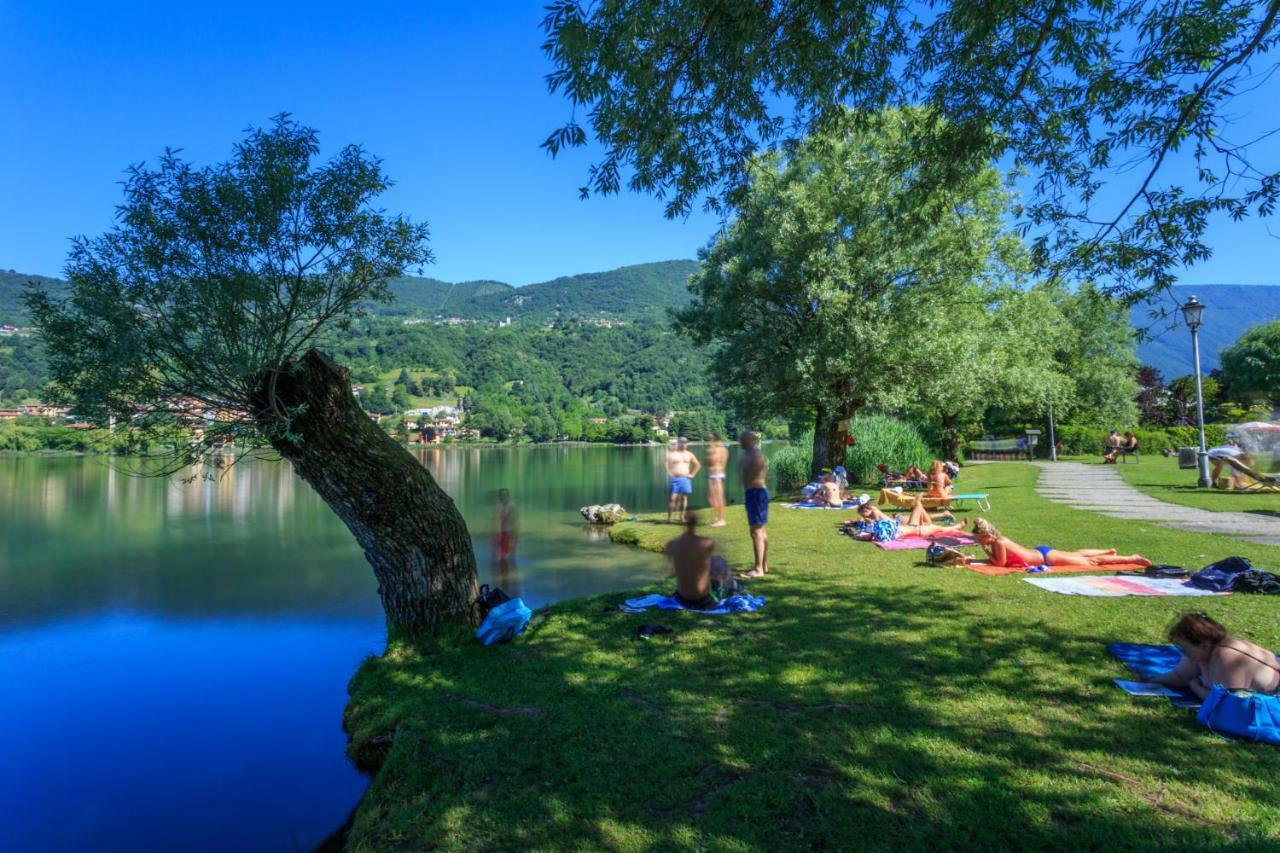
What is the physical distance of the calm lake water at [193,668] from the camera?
5363 millimetres

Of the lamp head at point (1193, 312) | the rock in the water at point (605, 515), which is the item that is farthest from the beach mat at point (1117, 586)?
the rock in the water at point (605, 515)

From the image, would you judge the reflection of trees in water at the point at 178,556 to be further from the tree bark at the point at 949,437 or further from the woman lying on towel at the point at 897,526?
the tree bark at the point at 949,437

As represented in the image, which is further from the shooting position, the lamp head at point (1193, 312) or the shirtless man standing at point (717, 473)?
the lamp head at point (1193, 312)

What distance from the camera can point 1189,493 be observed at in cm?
1602

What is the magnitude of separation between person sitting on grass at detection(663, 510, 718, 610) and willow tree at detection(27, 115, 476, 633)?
2192mm

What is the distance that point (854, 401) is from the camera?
19.7 metres

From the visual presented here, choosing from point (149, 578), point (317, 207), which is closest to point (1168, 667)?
point (317, 207)

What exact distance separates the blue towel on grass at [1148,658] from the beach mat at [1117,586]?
181 cm

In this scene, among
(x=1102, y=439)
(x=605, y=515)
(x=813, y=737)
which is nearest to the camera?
(x=813, y=737)

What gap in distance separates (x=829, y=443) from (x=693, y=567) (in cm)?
1474

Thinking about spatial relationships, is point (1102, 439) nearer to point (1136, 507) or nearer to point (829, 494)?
point (1136, 507)

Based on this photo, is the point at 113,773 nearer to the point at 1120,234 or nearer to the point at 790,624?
the point at 790,624

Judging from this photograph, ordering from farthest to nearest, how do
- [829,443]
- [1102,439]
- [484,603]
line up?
[1102,439]
[829,443]
[484,603]

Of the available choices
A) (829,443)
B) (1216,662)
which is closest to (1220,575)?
(1216,662)
